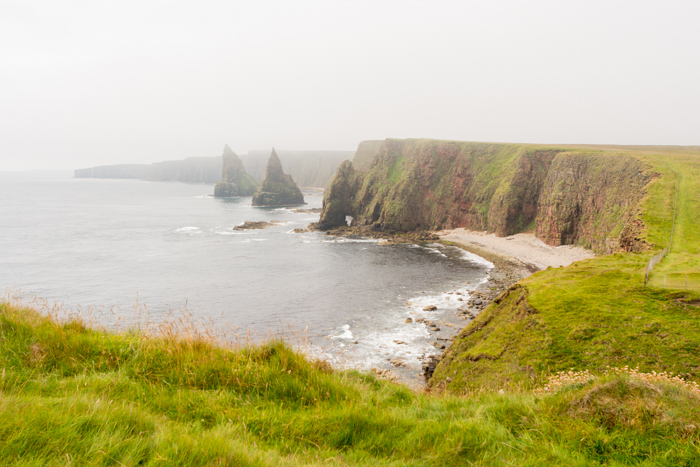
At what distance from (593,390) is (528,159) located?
95821 millimetres

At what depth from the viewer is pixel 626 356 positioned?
51.4ft

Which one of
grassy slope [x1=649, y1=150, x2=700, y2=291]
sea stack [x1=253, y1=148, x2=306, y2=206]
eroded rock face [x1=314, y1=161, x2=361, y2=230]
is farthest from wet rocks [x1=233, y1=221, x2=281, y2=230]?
grassy slope [x1=649, y1=150, x2=700, y2=291]

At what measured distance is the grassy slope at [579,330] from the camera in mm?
15781

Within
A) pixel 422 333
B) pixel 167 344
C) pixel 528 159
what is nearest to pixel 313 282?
pixel 422 333

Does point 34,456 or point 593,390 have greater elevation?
point 34,456

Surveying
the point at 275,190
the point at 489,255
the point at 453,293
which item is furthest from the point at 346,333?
the point at 275,190

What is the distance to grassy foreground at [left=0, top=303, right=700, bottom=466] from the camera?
3.74 meters

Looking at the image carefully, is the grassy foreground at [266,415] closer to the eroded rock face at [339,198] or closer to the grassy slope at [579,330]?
the grassy slope at [579,330]

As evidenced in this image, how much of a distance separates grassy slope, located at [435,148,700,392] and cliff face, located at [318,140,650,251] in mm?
36543

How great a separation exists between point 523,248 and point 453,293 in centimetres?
3341

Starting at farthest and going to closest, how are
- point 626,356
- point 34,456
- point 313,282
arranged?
1. point 313,282
2. point 626,356
3. point 34,456

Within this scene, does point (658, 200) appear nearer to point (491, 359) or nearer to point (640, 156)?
point (640, 156)

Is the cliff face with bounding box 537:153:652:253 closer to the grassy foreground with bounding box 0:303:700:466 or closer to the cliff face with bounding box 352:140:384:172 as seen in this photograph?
the grassy foreground with bounding box 0:303:700:466

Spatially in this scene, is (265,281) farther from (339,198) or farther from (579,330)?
(339,198)
